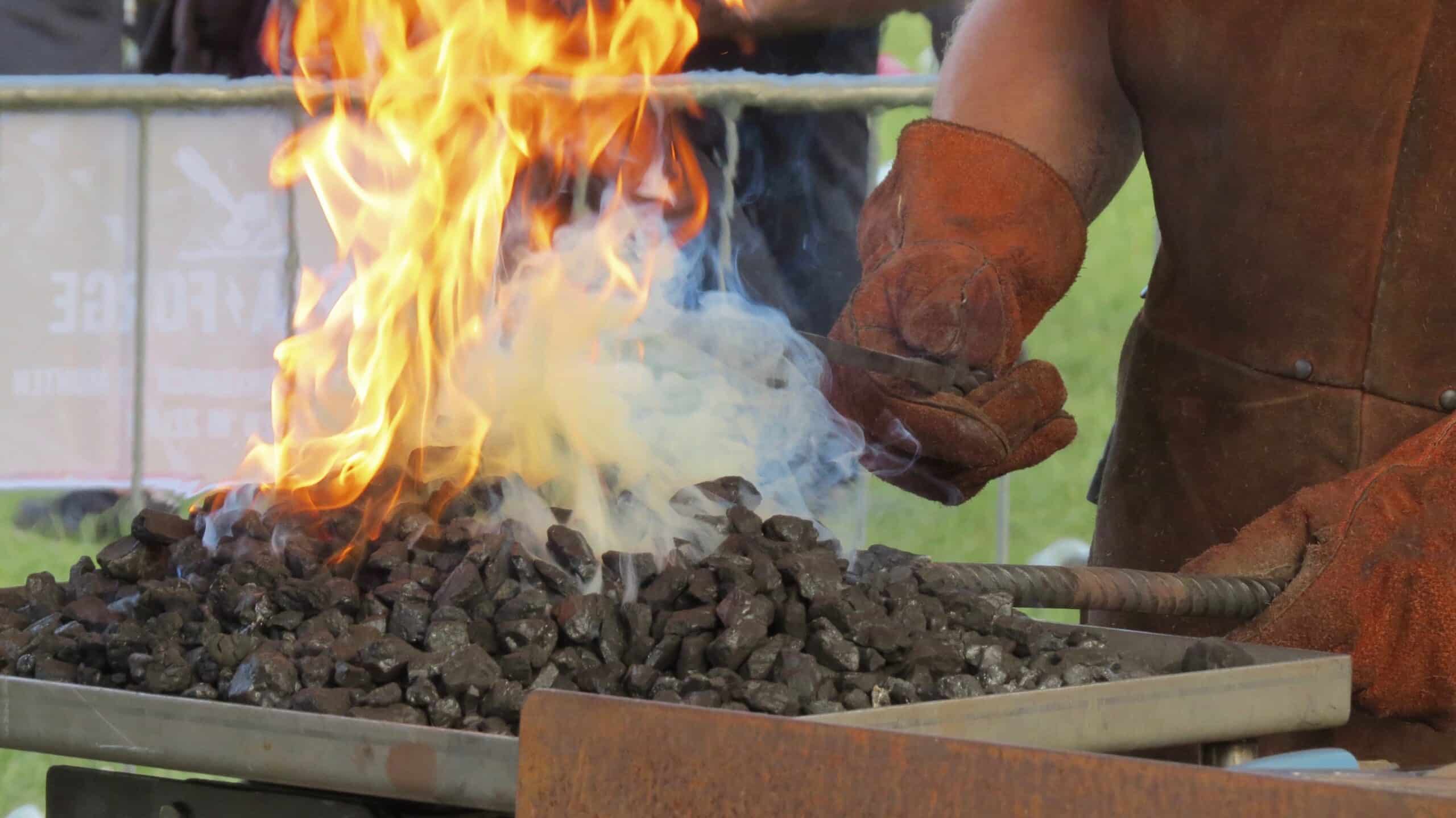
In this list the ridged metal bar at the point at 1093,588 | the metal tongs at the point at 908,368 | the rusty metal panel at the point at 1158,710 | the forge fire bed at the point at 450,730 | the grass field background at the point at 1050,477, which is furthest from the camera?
the grass field background at the point at 1050,477

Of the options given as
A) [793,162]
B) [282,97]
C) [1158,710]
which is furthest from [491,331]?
[282,97]

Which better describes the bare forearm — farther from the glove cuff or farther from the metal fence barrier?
the metal fence barrier

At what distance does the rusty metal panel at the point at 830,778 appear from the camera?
3.11ft

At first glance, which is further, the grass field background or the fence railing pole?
the grass field background

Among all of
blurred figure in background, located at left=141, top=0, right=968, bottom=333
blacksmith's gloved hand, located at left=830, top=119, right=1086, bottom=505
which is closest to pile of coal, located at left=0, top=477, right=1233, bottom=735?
blacksmith's gloved hand, located at left=830, top=119, right=1086, bottom=505

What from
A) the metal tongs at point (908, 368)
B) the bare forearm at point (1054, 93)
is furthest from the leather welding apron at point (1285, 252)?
the metal tongs at point (908, 368)

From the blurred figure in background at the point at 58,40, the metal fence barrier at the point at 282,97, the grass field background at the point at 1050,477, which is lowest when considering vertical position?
the grass field background at the point at 1050,477

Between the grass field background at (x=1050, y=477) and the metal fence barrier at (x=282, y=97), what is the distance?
146mm

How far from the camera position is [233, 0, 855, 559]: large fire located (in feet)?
6.05

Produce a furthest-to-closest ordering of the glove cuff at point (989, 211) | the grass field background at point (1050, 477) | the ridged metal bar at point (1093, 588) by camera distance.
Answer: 1. the grass field background at point (1050, 477)
2. the glove cuff at point (989, 211)
3. the ridged metal bar at point (1093, 588)

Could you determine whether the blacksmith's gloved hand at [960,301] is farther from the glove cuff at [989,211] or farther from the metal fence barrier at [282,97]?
the metal fence barrier at [282,97]

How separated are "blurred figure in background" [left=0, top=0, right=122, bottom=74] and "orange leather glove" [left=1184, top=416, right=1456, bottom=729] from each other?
361 centimetres

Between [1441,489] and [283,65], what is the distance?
3.27 meters

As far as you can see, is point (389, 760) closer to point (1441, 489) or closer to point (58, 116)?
point (1441, 489)
